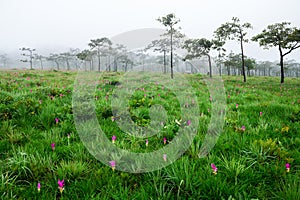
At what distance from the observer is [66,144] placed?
2.78 m

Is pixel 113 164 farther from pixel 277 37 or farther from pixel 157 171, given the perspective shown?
pixel 277 37

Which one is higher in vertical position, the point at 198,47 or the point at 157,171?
the point at 198,47

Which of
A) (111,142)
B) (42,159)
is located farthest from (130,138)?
(42,159)

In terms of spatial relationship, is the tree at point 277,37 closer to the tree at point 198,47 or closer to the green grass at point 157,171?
the tree at point 198,47

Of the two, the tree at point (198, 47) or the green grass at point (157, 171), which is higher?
the tree at point (198, 47)

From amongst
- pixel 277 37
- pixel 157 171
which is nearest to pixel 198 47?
pixel 277 37

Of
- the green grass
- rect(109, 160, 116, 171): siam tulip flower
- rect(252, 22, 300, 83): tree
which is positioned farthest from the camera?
rect(252, 22, 300, 83): tree

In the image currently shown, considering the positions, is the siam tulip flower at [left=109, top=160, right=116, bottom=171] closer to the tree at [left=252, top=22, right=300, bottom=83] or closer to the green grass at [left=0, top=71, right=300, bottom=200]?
the green grass at [left=0, top=71, right=300, bottom=200]

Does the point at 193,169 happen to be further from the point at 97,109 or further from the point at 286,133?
the point at 97,109

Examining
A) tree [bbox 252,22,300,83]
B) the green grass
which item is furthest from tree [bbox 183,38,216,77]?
the green grass

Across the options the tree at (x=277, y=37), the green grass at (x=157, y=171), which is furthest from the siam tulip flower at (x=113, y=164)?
the tree at (x=277, y=37)

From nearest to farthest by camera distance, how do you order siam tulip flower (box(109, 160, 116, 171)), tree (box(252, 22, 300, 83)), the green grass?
the green grass → siam tulip flower (box(109, 160, 116, 171)) → tree (box(252, 22, 300, 83))

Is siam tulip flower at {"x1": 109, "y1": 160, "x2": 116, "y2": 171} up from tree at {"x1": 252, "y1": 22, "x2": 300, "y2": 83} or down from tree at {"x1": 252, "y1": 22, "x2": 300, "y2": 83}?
down

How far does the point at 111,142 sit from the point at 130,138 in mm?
376
